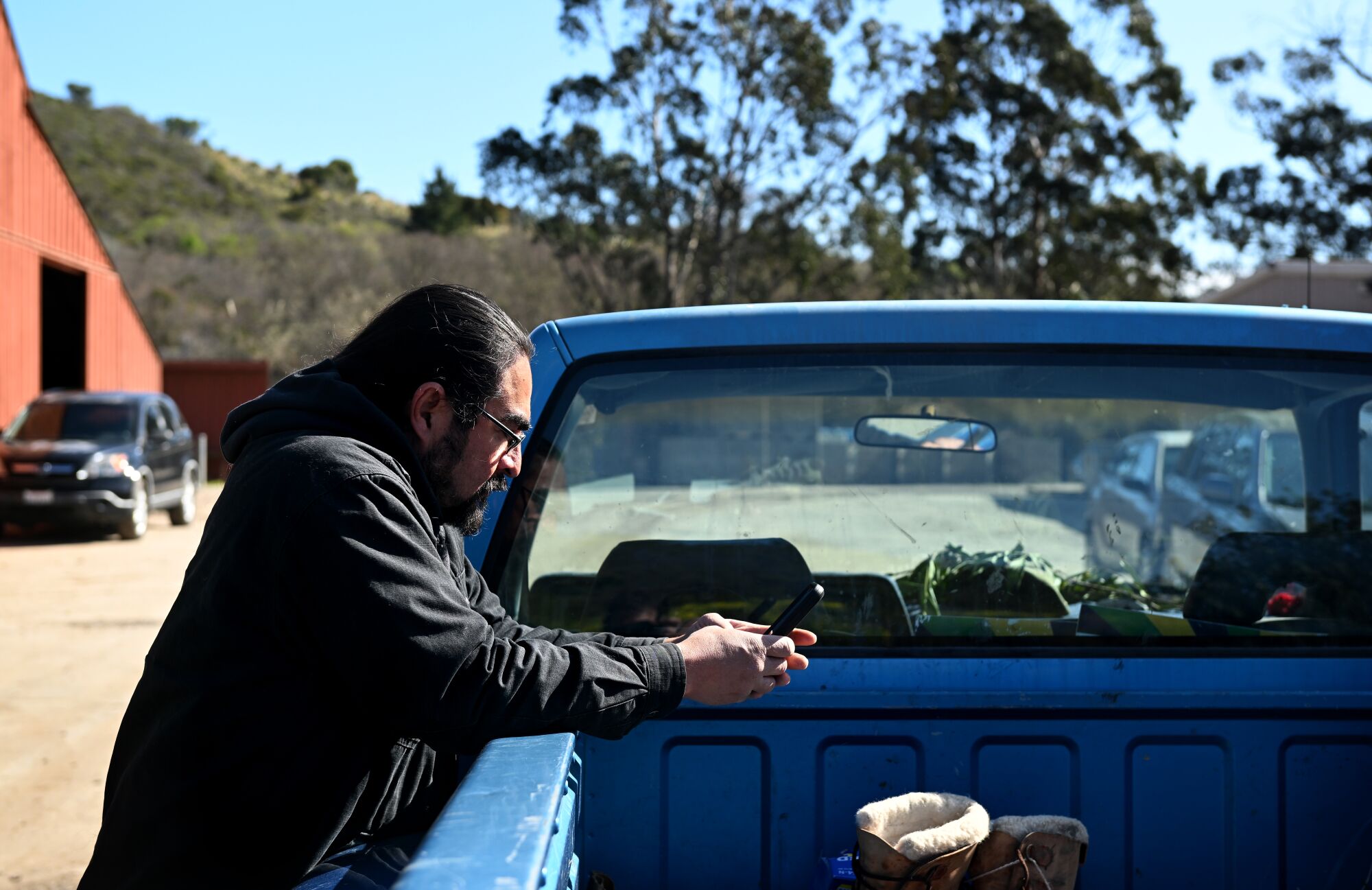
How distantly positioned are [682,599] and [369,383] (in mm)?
705

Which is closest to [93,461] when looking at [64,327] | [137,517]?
[137,517]

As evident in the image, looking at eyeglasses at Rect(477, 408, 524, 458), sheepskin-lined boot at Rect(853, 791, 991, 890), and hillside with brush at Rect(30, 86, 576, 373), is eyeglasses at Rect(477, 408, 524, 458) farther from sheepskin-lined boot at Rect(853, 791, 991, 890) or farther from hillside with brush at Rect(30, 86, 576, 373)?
hillside with brush at Rect(30, 86, 576, 373)

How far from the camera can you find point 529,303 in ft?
166

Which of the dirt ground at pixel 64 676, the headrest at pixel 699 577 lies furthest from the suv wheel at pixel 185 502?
the headrest at pixel 699 577

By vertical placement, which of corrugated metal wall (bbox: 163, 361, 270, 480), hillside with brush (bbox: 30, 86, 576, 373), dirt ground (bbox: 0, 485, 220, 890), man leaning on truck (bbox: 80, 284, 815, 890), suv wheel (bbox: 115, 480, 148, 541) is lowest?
dirt ground (bbox: 0, 485, 220, 890)

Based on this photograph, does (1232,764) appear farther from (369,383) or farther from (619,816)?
(369,383)

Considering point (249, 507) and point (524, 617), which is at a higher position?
point (249, 507)

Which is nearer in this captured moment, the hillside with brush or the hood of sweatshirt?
the hood of sweatshirt

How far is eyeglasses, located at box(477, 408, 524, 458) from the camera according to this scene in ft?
6.37

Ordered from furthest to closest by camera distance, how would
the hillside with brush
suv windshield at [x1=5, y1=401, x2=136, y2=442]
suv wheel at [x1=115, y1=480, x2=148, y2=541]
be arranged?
the hillside with brush, suv windshield at [x1=5, y1=401, x2=136, y2=442], suv wheel at [x1=115, y1=480, x2=148, y2=541]

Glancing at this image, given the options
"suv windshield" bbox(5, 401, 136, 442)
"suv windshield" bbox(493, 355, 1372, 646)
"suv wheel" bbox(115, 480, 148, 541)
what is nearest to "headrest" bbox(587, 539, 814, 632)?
"suv windshield" bbox(493, 355, 1372, 646)

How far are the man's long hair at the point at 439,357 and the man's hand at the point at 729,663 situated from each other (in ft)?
1.70

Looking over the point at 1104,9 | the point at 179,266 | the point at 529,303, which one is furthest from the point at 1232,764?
the point at 179,266

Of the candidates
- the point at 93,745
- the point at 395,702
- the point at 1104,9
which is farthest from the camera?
the point at 1104,9
